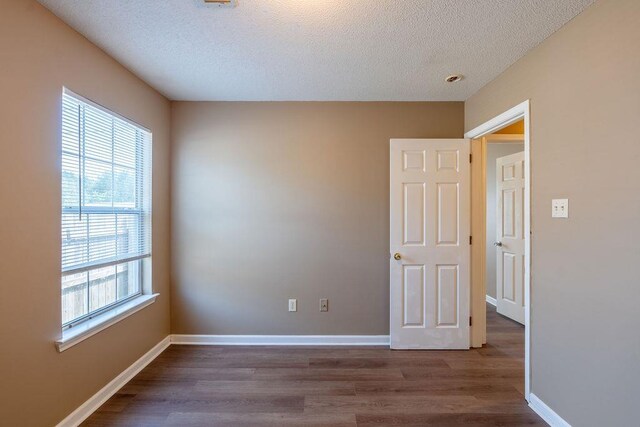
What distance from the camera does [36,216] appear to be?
1639mm

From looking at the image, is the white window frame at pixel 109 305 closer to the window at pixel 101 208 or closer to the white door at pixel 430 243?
the window at pixel 101 208

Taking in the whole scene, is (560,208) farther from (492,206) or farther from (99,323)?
(99,323)

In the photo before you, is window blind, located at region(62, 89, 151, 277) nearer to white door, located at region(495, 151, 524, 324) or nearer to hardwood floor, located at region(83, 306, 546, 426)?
hardwood floor, located at region(83, 306, 546, 426)

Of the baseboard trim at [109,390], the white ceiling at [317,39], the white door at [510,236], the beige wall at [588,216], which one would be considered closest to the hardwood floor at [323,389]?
the baseboard trim at [109,390]

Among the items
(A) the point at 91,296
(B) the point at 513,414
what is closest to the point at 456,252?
(B) the point at 513,414

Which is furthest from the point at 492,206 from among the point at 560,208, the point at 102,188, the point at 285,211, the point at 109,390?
the point at 109,390

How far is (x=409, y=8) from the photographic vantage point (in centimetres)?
166

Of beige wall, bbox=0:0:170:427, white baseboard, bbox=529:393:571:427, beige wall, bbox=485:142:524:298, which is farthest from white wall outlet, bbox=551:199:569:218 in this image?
beige wall, bbox=0:0:170:427

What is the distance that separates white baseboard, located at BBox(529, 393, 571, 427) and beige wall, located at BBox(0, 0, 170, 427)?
9.87 feet

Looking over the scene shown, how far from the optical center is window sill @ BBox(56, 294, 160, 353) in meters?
1.81

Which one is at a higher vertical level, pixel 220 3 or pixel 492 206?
pixel 220 3

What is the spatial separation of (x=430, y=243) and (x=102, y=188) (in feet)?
9.27

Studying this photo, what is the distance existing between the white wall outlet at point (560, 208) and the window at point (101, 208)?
3.04m

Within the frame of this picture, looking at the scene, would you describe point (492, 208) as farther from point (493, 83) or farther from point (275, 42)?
point (275, 42)
